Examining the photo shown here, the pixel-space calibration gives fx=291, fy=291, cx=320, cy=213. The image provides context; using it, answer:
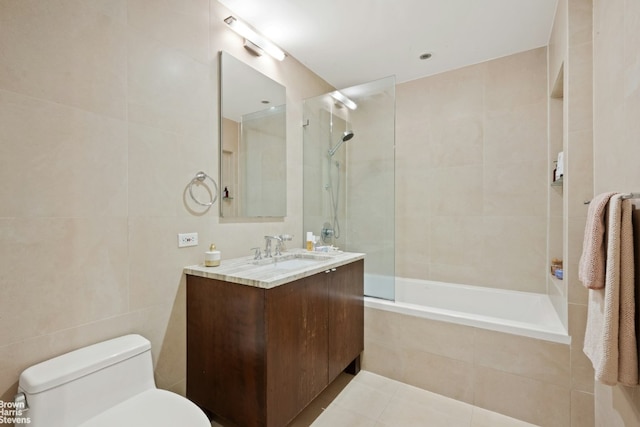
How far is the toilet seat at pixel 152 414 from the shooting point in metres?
1.13

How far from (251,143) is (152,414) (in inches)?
65.8

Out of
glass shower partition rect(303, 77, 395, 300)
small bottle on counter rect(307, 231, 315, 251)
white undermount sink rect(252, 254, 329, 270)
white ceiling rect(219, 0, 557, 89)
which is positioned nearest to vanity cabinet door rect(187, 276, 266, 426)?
white undermount sink rect(252, 254, 329, 270)

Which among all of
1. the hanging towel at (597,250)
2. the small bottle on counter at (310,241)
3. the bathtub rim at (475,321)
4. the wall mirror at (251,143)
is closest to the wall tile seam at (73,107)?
the wall mirror at (251,143)

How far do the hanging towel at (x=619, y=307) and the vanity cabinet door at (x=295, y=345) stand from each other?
124 centimetres

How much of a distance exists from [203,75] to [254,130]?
0.50 metres

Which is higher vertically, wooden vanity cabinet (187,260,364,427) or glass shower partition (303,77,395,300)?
glass shower partition (303,77,395,300)

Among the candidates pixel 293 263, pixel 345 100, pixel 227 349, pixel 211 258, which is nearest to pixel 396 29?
pixel 345 100

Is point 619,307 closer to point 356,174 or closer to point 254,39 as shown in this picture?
point 356,174

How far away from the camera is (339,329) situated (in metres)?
1.97

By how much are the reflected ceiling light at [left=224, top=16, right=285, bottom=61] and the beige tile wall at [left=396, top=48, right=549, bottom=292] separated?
1484 millimetres

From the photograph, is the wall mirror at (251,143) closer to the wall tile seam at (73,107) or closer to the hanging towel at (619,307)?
the wall tile seam at (73,107)

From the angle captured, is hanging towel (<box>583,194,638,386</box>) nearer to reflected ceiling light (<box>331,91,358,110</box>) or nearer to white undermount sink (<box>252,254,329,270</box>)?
white undermount sink (<box>252,254,329,270</box>)

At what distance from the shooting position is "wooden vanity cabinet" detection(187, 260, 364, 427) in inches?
55.5

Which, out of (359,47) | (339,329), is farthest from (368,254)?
(359,47)
